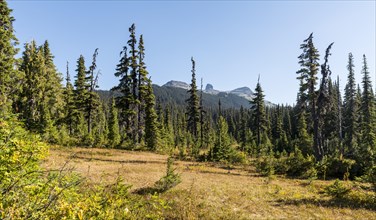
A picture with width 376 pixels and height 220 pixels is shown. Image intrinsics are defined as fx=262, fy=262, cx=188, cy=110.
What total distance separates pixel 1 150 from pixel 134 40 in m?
35.1

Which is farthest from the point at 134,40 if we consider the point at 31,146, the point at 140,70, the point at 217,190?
the point at 31,146

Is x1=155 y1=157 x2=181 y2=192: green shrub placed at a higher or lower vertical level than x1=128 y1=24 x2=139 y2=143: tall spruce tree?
lower

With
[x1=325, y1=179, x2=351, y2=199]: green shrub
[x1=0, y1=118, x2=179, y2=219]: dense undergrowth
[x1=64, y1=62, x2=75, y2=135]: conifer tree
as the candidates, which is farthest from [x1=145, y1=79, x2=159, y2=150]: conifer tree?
[x1=0, y1=118, x2=179, y2=219]: dense undergrowth

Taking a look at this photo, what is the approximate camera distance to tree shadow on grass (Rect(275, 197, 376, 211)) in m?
11.7

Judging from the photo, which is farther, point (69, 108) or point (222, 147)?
point (69, 108)

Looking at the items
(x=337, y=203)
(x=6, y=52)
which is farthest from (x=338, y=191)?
(x=6, y=52)

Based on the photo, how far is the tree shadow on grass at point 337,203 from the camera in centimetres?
1174

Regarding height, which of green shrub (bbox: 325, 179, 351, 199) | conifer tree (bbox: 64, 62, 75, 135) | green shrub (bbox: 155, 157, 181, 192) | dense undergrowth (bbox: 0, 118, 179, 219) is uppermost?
conifer tree (bbox: 64, 62, 75, 135)

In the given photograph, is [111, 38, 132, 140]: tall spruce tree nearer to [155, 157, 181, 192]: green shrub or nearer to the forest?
the forest

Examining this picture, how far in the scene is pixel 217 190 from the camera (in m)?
13.6

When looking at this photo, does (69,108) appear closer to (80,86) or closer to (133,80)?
(80,86)

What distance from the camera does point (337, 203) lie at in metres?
12.2

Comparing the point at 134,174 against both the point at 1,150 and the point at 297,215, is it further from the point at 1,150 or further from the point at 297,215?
the point at 1,150

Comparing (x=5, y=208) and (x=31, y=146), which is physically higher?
(x=31, y=146)
